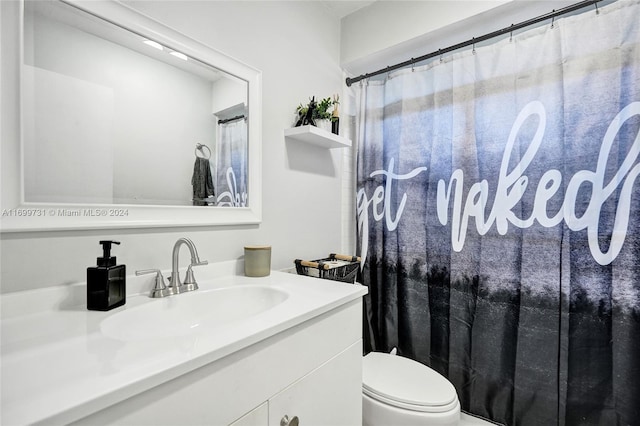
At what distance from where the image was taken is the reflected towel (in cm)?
117

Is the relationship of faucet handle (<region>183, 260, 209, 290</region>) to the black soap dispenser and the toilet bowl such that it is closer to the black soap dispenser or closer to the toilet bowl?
the black soap dispenser

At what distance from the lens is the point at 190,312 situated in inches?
38.9

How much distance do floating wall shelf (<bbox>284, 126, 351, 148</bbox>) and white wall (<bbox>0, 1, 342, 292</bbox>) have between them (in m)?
0.05

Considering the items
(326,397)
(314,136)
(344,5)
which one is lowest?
(326,397)

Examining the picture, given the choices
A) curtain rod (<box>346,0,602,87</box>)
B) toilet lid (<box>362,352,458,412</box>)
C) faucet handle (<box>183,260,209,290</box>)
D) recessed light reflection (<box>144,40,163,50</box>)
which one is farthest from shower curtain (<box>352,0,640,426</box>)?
recessed light reflection (<box>144,40,163,50</box>)

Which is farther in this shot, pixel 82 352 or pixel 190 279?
pixel 190 279

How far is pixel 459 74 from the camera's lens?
157 centimetres

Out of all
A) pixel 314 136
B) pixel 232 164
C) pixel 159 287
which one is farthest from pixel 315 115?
pixel 159 287

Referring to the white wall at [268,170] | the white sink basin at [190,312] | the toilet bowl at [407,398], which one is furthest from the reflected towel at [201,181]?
the toilet bowl at [407,398]

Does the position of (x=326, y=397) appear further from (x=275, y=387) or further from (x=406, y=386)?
(x=406, y=386)

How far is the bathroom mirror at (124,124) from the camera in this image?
0.82 m

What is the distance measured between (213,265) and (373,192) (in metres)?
1.08

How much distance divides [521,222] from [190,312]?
57.4 inches

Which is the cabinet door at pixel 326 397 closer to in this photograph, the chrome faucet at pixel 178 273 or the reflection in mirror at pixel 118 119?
the chrome faucet at pixel 178 273
